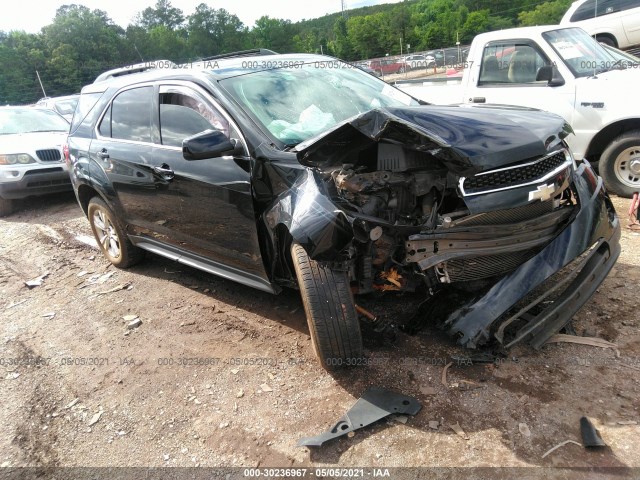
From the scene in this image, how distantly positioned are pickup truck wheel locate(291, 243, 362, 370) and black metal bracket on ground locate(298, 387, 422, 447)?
0.31 m

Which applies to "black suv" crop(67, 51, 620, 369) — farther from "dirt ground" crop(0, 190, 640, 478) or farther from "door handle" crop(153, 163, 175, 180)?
"dirt ground" crop(0, 190, 640, 478)

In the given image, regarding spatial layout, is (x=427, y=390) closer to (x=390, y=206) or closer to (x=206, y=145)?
(x=390, y=206)

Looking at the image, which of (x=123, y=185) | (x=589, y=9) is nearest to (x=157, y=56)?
(x=589, y=9)

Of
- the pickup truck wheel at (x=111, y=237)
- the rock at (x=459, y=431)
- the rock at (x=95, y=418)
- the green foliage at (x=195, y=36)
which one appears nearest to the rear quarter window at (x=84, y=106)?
the pickup truck wheel at (x=111, y=237)

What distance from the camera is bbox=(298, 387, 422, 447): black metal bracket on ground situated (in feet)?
7.74

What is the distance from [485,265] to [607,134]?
3481mm

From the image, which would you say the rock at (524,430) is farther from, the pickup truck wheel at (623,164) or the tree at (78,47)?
the tree at (78,47)

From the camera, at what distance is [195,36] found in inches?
3132

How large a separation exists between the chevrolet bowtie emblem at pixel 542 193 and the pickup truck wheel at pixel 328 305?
1.10m

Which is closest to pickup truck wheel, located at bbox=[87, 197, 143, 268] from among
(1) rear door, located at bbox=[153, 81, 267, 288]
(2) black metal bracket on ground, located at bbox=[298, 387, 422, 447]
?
(1) rear door, located at bbox=[153, 81, 267, 288]

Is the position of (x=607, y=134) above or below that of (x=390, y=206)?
below

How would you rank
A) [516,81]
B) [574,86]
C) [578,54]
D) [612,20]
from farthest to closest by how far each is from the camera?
[612,20]
[516,81]
[578,54]
[574,86]

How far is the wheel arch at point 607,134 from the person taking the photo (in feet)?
15.9

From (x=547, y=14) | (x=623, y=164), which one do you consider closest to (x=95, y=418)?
(x=623, y=164)
